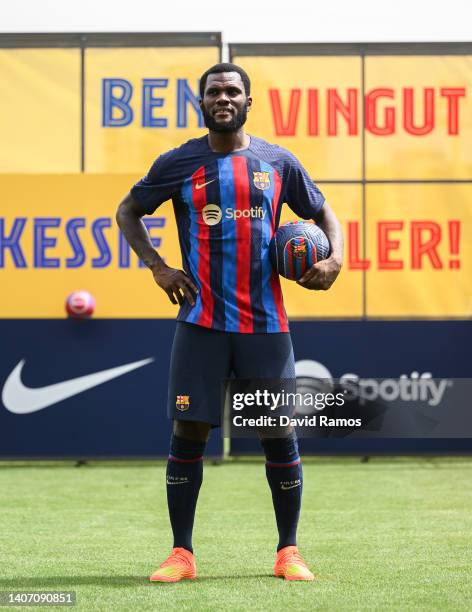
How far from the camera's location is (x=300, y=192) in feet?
16.9

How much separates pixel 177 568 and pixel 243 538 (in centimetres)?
145

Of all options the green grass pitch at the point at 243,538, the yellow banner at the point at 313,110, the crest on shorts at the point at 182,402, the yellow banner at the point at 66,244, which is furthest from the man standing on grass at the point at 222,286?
the yellow banner at the point at 313,110

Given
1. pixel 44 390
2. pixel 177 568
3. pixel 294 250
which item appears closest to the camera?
pixel 294 250

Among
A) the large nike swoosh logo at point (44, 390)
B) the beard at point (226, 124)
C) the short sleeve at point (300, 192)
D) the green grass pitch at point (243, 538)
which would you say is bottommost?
the green grass pitch at point (243, 538)

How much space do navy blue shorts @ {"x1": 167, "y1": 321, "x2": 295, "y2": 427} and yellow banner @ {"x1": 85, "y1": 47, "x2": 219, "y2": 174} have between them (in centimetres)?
676

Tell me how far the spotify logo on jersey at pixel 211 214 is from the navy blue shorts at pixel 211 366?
41cm

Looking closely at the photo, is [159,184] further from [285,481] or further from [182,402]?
[285,481]

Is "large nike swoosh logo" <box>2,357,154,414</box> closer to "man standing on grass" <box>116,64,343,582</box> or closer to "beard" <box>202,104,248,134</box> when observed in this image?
"man standing on grass" <box>116,64,343,582</box>

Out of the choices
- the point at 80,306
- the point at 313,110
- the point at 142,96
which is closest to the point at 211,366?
the point at 80,306

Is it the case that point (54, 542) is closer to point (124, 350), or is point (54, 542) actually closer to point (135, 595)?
point (135, 595)

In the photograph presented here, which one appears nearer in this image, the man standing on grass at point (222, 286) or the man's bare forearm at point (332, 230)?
the man standing on grass at point (222, 286)

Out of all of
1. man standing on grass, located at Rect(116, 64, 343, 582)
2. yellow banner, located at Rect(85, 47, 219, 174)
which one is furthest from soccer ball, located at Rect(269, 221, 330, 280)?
yellow banner, located at Rect(85, 47, 219, 174)

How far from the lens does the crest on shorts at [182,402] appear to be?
4.93 m

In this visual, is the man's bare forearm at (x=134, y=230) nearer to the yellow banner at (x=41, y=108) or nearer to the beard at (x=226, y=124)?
the beard at (x=226, y=124)
